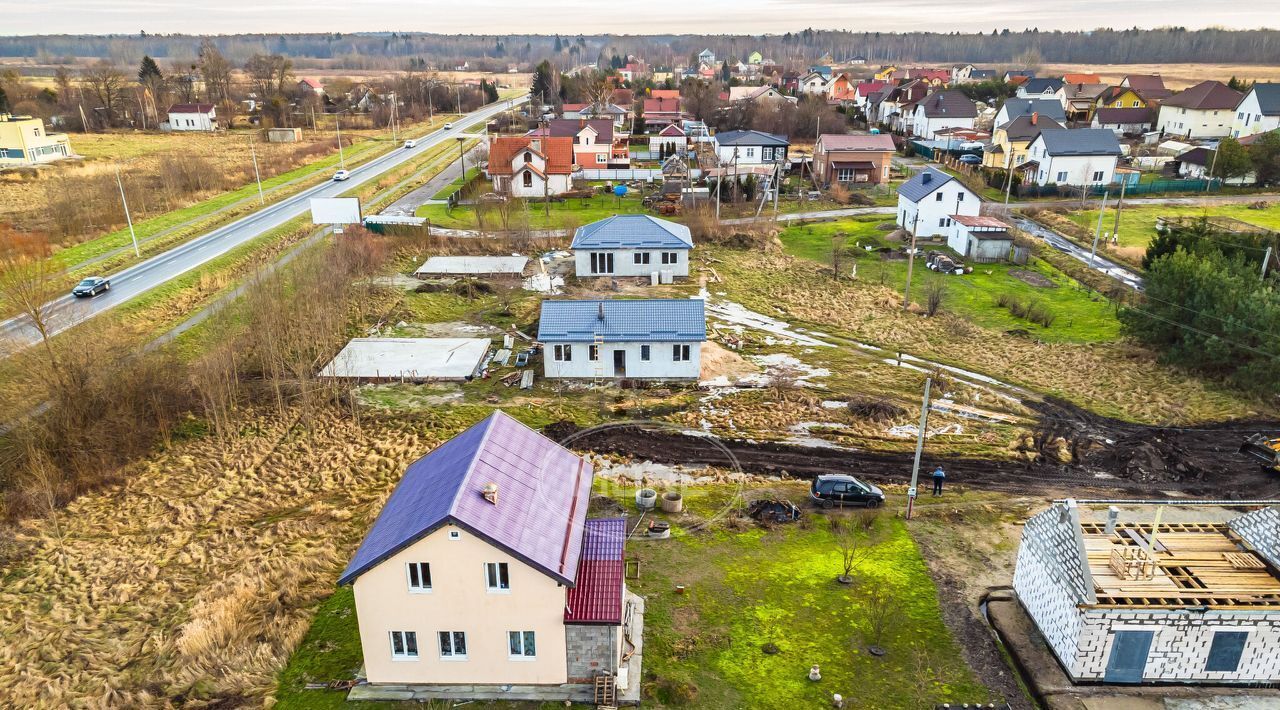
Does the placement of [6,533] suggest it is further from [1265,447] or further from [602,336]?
[1265,447]

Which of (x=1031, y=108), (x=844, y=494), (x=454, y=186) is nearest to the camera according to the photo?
(x=844, y=494)

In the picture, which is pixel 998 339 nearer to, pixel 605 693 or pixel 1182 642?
pixel 1182 642

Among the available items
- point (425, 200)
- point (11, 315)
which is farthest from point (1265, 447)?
point (425, 200)

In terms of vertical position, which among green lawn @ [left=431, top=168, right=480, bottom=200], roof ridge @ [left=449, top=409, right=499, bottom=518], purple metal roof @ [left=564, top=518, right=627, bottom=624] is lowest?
purple metal roof @ [left=564, top=518, right=627, bottom=624]

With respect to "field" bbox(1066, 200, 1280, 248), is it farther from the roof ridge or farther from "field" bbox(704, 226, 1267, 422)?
the roof ridge

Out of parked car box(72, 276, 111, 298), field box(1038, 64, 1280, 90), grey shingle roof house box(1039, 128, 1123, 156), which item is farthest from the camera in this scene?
field box(1038, 64, 1280, 90)

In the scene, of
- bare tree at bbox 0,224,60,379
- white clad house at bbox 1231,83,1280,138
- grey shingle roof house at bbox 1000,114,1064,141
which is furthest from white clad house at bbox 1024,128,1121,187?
bare tree at bbox 0,224,60,379

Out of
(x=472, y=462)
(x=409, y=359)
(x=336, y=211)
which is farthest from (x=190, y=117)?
(x=472, y=462)
